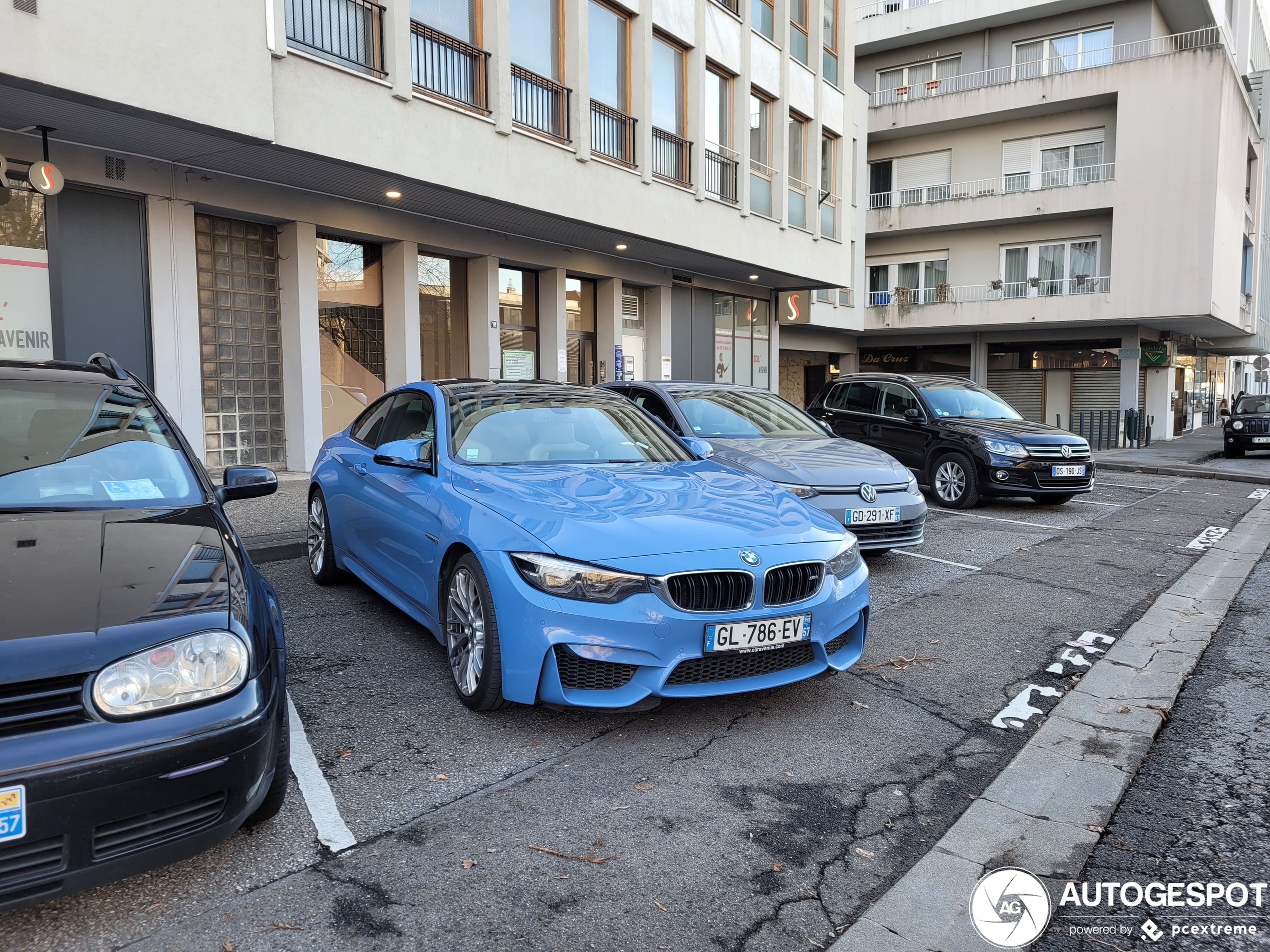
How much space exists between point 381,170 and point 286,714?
29.5 ft

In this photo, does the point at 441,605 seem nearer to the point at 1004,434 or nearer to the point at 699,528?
the point at 699,528

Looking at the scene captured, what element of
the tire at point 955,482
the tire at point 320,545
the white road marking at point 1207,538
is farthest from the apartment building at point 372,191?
the white road marking at point 1207,538

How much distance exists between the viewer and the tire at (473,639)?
3688mm

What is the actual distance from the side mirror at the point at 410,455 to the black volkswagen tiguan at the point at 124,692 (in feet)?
4.80

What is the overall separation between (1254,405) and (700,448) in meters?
22.6

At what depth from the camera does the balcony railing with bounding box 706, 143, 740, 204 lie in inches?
671

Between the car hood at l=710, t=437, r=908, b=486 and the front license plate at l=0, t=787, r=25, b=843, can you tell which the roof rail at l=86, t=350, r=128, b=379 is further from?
the car hood at l=710, t=437, r=908, b=486

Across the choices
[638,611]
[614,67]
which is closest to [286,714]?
[638,611]

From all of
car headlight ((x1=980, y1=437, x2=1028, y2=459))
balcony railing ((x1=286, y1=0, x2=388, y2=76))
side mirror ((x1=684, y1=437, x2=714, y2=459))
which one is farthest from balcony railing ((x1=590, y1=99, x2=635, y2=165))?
side mirror ((x1=684, y1=437, x2=714, y2=459))

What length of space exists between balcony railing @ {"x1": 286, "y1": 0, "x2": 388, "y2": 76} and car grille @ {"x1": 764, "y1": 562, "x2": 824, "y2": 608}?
9.17 meters

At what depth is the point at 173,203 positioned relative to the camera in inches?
420

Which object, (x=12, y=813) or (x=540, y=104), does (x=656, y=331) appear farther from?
(x=12, y=813)

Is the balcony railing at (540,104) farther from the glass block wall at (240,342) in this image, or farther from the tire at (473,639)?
the tire at (473,639)

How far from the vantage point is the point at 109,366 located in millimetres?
4141
